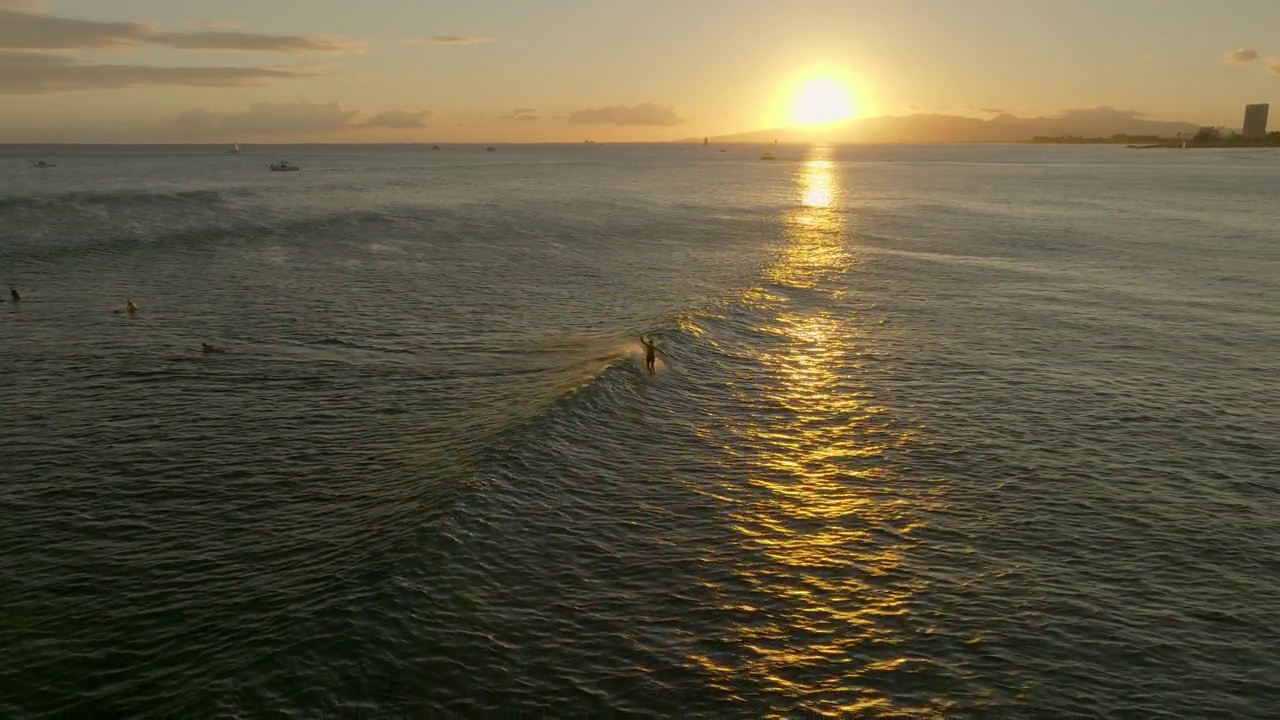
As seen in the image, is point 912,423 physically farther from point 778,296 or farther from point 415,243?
point 415,243

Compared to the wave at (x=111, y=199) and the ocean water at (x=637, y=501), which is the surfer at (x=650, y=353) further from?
the wave at (x=111, y=199)

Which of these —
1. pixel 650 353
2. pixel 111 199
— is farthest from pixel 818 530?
pixel 111 199

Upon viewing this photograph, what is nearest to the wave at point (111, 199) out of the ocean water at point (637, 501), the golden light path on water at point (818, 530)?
the ocean water at point (637, 501)

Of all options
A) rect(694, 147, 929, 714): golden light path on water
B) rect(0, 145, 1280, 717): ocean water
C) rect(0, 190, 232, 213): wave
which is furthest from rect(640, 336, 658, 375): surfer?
rect(0, 190, 232, 213): wave

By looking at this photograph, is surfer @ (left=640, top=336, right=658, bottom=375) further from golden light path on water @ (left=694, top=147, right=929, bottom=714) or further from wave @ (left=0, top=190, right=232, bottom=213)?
wave @ (left=0, top=190, right=232, bottom=213)

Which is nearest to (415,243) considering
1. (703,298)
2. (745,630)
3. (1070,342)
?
(703,298)

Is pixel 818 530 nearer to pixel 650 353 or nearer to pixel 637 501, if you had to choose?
pixel 637 501
